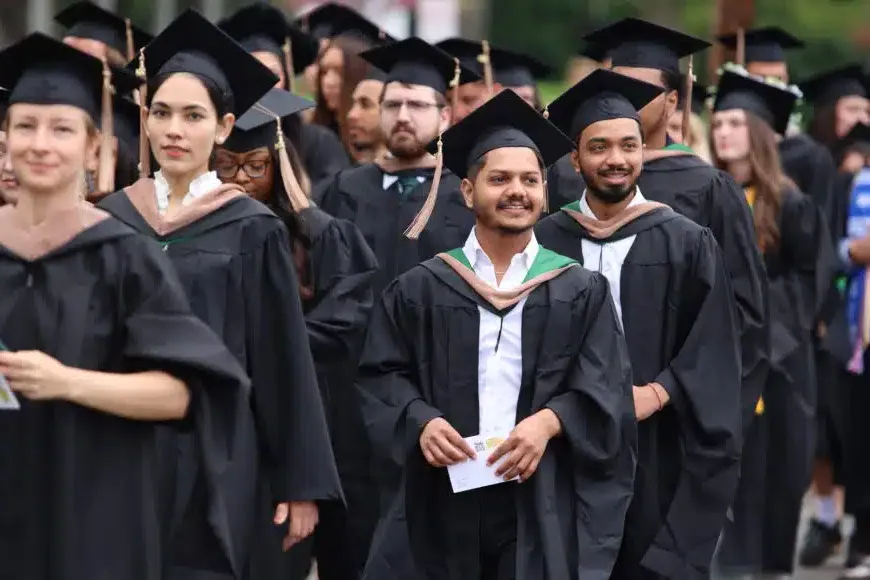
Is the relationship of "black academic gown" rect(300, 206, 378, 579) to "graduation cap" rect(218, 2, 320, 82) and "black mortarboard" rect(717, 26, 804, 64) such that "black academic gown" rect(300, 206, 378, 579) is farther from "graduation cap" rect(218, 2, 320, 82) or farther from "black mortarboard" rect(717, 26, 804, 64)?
"black mortarboard" rect(717, 26, 804, 64)

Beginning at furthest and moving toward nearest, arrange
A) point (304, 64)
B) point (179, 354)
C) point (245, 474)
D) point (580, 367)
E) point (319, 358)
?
point (304, 64) → point (319, 358) → point (580, 367) → point (245, 474) → point (179, 354)

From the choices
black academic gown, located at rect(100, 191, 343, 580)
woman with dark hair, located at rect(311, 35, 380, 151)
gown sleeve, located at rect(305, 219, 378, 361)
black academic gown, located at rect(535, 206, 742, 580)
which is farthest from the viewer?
woman with dark hair, located at rect(311, 35, 380, 151)

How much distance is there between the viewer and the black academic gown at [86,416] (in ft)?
19.1

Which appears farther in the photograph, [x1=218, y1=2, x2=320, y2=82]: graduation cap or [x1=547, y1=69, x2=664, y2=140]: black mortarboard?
[x1=218, y1=2, x2=320, y2=82]: graduation cap

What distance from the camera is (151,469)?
605cm

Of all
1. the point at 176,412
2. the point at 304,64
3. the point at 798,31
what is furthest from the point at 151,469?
the point at 798,31

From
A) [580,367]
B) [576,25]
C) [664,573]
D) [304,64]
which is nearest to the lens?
[580,367]

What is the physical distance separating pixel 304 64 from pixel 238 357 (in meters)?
5.13

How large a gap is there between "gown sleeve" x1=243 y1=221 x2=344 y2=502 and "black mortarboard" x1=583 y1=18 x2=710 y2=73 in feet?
9.37

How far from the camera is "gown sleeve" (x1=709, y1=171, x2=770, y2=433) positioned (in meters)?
8.88

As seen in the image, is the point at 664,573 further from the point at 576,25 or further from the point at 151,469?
the point at 576,25

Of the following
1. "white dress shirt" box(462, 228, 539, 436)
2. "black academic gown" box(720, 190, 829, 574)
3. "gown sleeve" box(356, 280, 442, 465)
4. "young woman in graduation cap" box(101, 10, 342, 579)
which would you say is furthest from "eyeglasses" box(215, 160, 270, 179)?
"black academic gown" box(720, 190, 829, 574)

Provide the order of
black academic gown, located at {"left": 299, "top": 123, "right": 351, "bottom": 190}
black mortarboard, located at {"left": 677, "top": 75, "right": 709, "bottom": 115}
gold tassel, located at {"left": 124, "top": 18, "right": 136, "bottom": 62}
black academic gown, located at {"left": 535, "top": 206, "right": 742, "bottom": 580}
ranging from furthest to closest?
black academic gown, located at {"left": 299, "top": 123, "right": 351, "bottom": 190}, gold tassel, located at {"left": 124, "top": 18, "right": 136, "bottom": 62}, black mortarboard, located at {"left": 677, "top": 75, "right": 709, "bottom": 115}, black academic gown, located at {"left": 535, "top": 206, "right": 742, "bottom": 580}

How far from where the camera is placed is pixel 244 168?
8578 millimetres
